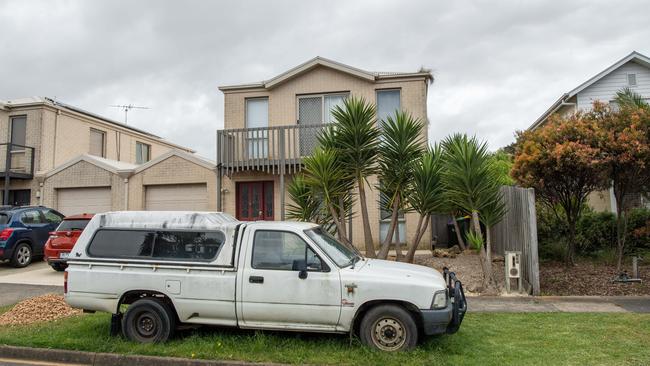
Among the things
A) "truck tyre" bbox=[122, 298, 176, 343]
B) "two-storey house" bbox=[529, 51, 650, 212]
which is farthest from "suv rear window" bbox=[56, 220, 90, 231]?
"two-storey house" bbox=[529, 51, 650, 212]

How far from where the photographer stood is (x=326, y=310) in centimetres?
536

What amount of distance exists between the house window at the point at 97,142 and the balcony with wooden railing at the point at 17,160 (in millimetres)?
3216

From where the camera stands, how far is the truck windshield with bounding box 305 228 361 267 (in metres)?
5.70

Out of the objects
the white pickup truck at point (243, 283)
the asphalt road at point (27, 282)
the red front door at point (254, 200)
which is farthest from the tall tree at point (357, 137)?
the asphalt road at point (27, 282)

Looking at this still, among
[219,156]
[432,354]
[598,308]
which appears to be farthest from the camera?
[219,156]

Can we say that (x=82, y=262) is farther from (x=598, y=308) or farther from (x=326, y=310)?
(x=598, y=308)

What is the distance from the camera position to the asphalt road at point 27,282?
928cm

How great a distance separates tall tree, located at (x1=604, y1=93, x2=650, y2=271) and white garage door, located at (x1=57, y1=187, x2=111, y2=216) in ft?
51.0

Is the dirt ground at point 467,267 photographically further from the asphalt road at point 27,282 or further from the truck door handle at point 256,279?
the asphalt road at point 27,282

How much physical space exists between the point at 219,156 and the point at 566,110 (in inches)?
599

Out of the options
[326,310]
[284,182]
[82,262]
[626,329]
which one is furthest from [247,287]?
[284,182]

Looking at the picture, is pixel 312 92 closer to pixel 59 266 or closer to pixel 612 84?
pixel 59 266

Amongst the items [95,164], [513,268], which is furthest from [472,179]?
[95,164]

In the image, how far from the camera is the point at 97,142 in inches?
864
